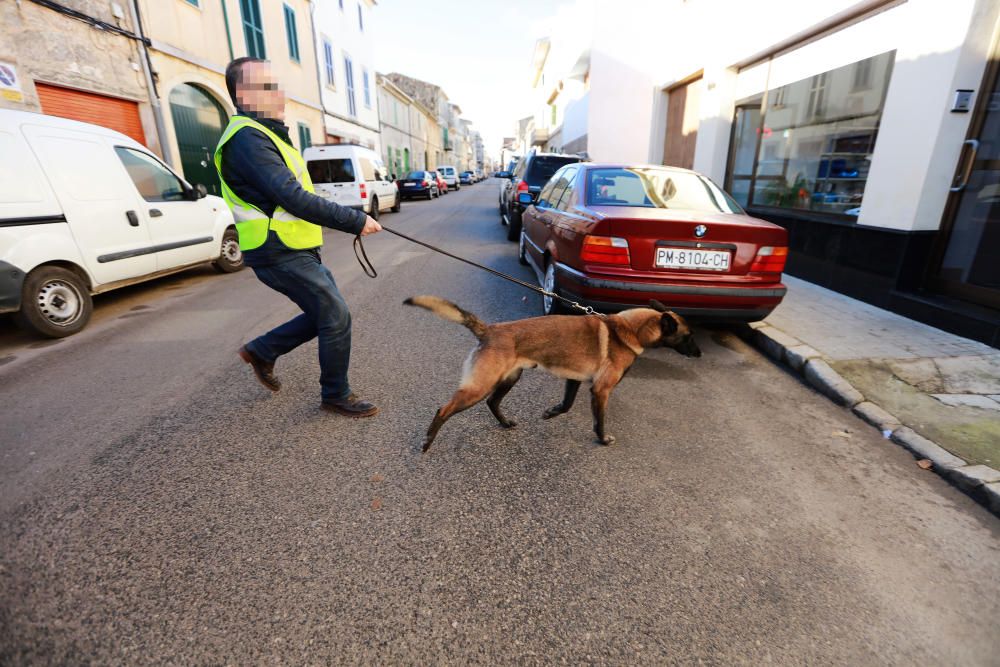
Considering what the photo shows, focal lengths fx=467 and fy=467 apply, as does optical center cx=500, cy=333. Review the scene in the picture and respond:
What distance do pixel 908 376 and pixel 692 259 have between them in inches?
76.6

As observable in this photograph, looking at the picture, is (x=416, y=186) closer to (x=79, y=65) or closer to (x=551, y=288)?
(x=79, y=65)

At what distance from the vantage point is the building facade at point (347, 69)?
20.9 metres

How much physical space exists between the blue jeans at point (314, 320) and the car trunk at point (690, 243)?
87.8 inches

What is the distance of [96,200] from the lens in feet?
16.6

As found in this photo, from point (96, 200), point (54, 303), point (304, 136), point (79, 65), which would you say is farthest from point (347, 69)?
point (54, 303)

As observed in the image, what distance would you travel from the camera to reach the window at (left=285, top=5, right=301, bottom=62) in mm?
17234

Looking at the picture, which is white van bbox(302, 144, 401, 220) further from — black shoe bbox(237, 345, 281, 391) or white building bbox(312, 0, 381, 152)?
black shoe bbox(237, 345, 281, 391)

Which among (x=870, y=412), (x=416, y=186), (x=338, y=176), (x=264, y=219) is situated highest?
(x=338, y=176)

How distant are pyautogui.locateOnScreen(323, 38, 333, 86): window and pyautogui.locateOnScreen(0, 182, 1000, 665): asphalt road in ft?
70.7

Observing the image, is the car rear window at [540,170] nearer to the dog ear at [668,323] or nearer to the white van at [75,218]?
the white van at [75,218]

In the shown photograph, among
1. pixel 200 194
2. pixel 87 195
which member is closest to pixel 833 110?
pixel 200 194

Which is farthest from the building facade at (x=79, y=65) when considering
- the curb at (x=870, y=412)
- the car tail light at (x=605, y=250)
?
the curb at (x=870, y=412)

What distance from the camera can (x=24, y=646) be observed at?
5.33 ft

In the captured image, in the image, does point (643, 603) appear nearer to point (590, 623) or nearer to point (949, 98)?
point (590, 623)
